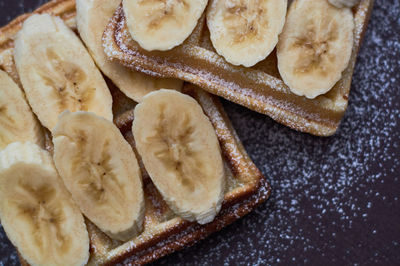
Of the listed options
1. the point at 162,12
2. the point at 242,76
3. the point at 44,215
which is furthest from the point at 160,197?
the point at 162,12

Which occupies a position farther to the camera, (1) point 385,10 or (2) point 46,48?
(1) point 385,10

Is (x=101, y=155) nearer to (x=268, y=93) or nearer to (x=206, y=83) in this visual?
(x=206, y=83)

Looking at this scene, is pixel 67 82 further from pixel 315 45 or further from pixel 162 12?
pixel 315 45

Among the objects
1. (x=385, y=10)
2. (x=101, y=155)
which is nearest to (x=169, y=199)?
(x=101, y=155)

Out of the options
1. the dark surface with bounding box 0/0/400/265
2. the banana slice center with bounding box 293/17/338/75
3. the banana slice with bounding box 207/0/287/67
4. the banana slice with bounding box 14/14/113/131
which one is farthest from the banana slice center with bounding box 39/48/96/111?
the banana slice center with bounding box 293/17/338/75

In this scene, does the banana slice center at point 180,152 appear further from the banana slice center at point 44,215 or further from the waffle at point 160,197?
the banana slice center at point 44,215

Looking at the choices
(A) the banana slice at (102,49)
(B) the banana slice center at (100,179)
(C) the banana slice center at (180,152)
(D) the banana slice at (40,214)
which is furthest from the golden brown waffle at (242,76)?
(D) the banana slice at (40,214)
